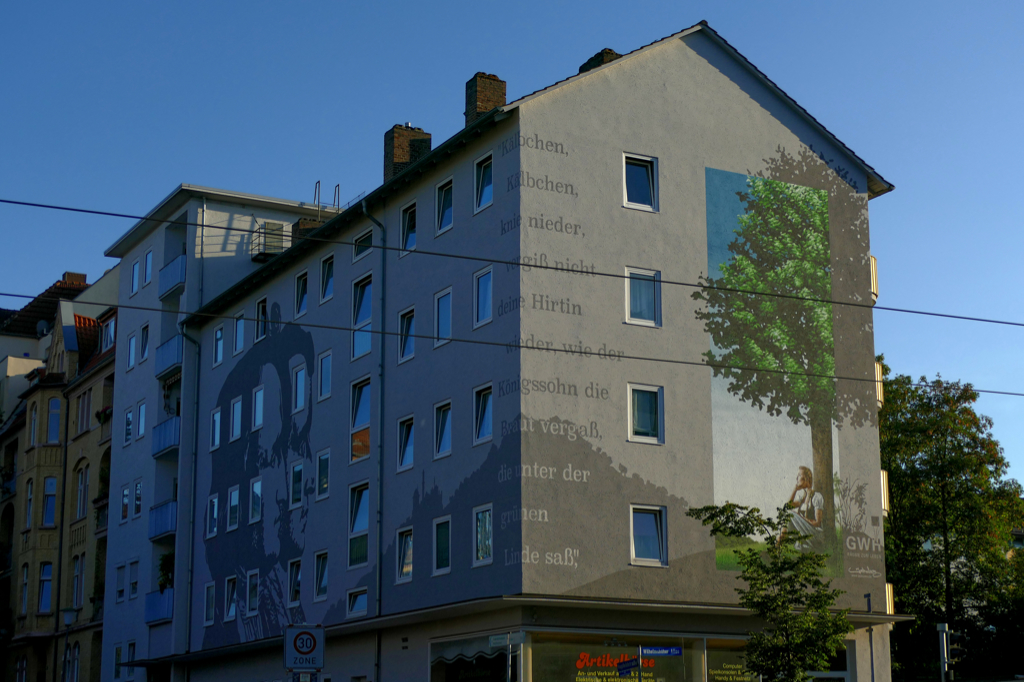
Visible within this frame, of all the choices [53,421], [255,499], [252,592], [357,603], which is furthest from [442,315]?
[53,421]

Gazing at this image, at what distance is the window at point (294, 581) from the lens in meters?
39.8

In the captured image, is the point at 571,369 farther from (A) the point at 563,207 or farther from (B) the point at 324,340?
(B) the point at 324,340

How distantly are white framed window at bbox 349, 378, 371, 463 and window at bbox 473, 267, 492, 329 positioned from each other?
575 centimetres

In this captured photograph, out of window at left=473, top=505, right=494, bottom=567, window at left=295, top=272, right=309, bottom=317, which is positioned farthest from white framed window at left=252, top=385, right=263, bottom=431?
window at left=473, top=505, right=494, bottom=567

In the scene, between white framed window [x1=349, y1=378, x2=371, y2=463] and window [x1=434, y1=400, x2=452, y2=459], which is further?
white framed window [x1=349, y1=378, x2=371, y2=463]

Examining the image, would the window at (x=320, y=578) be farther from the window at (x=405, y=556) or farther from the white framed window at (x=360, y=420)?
the window at (x=405, y=556)

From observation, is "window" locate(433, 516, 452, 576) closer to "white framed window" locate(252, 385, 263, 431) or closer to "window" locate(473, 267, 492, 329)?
"window" locate(473, 267, 492, 329)

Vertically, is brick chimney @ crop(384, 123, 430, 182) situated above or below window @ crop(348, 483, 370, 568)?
above

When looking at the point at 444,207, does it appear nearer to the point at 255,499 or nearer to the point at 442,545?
the point at 442,545

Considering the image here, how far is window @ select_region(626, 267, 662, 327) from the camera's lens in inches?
1302

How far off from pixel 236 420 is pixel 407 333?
12.3m

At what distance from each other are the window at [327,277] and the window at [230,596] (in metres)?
10.0

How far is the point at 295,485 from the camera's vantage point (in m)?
41.0

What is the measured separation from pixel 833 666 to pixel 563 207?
535 inches
